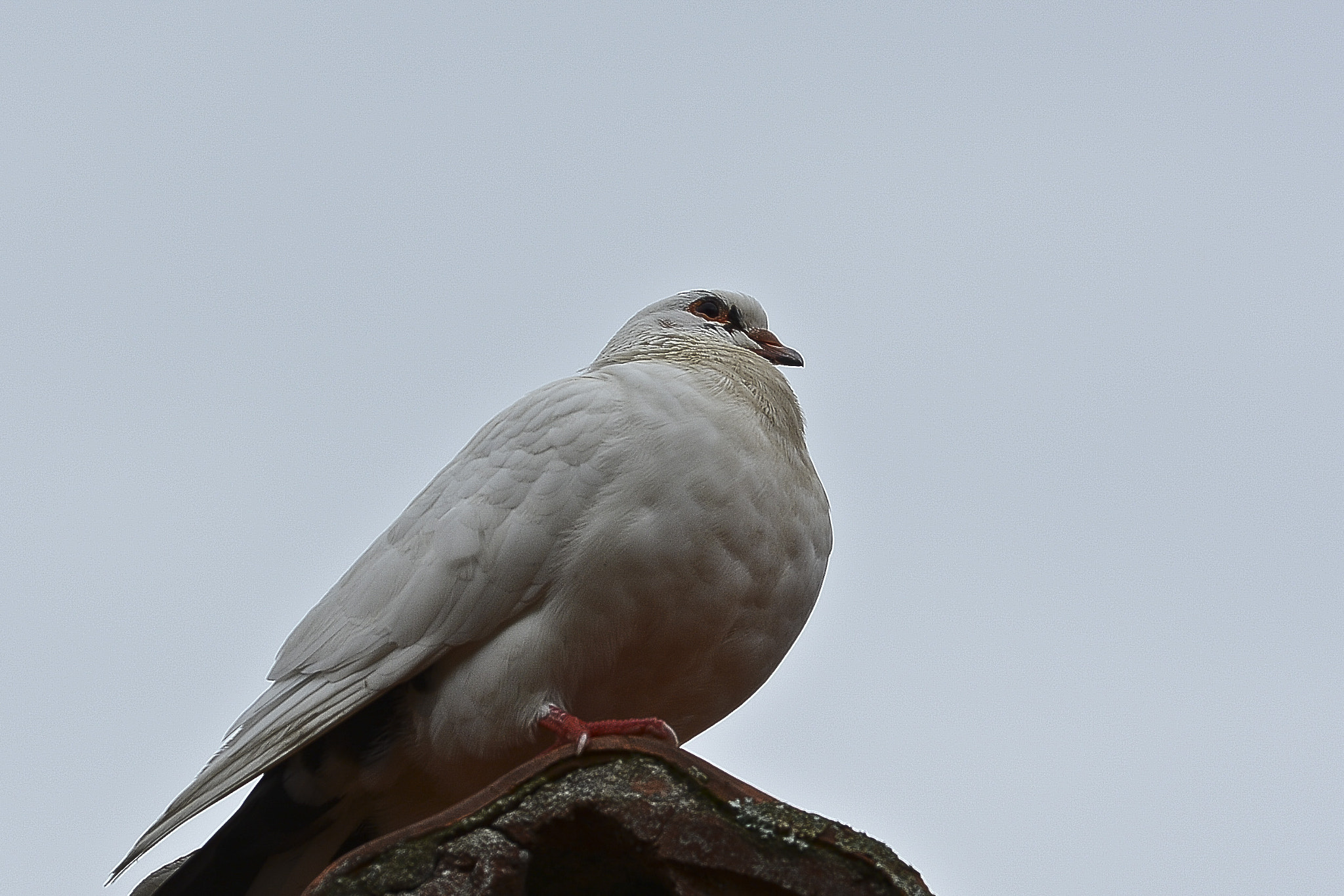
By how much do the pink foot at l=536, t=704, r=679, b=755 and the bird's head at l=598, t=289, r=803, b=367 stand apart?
5.93ft

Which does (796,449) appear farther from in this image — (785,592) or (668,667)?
(668,667)

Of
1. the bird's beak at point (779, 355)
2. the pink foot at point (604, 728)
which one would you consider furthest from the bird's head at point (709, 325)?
the pink foot at point (604, 728)

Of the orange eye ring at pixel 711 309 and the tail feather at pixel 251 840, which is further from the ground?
the orange eye ring at pixel 711 309

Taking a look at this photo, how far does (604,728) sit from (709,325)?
2334 millimetres

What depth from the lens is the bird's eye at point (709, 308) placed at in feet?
18.7

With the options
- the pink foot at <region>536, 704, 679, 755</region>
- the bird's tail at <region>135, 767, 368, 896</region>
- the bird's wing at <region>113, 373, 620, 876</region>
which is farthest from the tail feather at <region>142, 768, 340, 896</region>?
the pink foot at <region>536, 704, 679, 755</region>

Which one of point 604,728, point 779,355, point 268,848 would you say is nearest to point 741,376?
point 779,355

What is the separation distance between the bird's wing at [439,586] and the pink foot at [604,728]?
370mm

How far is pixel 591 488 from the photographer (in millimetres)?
4184

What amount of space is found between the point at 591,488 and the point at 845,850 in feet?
5.25

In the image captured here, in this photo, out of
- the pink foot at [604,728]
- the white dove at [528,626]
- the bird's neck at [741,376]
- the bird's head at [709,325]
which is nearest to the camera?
the pink foot at [604,728]

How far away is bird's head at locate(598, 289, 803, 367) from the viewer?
5.45 metres

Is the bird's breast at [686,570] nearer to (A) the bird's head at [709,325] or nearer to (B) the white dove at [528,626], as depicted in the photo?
(B) the white dove at [528,626]

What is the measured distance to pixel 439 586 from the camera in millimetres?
4184
